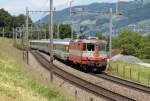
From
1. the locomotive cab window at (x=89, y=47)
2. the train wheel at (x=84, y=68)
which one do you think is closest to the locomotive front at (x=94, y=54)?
the locomotive cab window at (x=89, y=47)

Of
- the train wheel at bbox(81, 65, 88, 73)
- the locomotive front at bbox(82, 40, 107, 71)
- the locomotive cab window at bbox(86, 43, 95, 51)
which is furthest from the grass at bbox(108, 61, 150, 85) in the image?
the locomotive cab window at bbox(86, 43, 95, 51)

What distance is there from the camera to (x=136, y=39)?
166000 millimetres

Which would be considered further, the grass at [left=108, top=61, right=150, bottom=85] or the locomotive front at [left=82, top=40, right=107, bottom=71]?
the locomotive front at [left=82, top=40, right=107, bottom=71]

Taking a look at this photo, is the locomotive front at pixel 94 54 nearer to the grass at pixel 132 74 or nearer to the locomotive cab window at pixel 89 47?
the locomotive cab window at pixel 89 47

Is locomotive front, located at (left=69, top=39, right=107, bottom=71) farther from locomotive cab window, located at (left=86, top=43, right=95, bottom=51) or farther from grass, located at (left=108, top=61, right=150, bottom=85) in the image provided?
grass, located at (left=108, top=61, right=150, bottom=85)

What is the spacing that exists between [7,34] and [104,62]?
136 m

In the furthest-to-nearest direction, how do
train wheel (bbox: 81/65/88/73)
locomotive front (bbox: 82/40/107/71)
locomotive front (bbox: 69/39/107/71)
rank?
train wheel (bbox: 81/65/88/73), locomotive front (bbox: 82/40/107/71), locomotive front (bbox: 69/39/107/71)

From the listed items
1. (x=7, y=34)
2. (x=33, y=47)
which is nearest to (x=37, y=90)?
(x=33, y=47)

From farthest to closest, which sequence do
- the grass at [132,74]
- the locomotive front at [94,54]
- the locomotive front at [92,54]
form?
the locomotive front at [94,54]
the locomotive front at [92,54]
the grass at [132,74]

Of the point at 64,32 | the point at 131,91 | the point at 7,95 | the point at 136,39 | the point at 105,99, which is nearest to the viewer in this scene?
the point at 7,95

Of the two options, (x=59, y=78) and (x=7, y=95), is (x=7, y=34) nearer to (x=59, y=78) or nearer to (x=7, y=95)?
(x=59, y=78)

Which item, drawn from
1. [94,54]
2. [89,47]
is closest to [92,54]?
A: [94,54]

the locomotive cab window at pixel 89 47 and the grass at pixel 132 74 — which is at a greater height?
the locomotive cab window at pixel 89 47

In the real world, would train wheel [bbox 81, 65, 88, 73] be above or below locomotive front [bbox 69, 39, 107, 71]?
below
